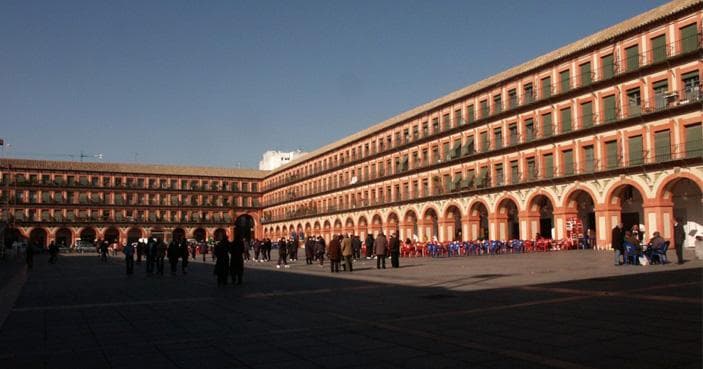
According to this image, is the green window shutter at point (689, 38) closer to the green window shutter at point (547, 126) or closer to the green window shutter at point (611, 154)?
the green window shutter at point (611, 154)

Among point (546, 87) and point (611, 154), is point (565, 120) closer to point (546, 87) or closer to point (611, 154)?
point (546, 87)

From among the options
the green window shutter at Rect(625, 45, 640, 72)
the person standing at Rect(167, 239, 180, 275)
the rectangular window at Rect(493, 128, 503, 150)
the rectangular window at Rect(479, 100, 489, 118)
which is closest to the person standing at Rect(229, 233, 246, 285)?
the person standing at Rect(167, 239, 180, 275)

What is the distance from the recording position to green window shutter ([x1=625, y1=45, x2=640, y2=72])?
35.6 metres

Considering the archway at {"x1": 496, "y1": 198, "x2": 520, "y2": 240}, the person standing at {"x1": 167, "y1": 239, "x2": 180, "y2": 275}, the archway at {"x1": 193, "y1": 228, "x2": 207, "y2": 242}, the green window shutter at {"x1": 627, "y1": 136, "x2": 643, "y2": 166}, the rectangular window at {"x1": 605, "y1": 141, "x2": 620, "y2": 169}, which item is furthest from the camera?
the archway at {"x1": 193, "y1": 228, "x2": 207, "y2": 242}

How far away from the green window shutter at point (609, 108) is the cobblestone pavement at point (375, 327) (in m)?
23.6

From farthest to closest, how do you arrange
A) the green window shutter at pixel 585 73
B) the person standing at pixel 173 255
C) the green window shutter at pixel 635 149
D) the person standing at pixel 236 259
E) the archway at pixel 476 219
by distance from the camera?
the archway at pixel 476 219 < the green window shutter at pixel 585 73 < the green window shutter at pixel 635 149 < the person standing at pixel 173 255 < the person standing at pixel 236 259

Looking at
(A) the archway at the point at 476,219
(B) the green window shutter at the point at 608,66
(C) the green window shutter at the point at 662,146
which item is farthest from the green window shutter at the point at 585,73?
(A) the archway at the point at 476,219

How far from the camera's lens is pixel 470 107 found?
5059cm

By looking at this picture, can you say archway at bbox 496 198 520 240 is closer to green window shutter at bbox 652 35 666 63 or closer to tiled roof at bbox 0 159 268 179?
green window shutter at bbox 652 35 666 63

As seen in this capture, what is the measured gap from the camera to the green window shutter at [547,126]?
41719 mm

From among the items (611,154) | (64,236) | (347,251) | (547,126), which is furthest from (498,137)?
(64,236)

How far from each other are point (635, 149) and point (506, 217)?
12.8 meters

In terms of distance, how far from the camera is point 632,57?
1419 inches

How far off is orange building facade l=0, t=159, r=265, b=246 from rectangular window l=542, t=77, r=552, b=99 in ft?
189
